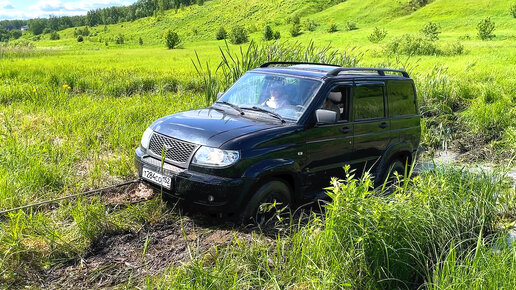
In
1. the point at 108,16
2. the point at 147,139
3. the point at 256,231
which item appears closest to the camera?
the point at 256,231

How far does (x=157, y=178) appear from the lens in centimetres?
481

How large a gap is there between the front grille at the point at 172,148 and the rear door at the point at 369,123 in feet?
7.56

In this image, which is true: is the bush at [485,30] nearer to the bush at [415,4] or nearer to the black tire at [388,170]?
the black tire at [388,170]

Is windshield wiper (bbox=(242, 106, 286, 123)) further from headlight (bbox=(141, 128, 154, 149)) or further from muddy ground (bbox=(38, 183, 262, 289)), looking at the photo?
muddy ground (bbox=(38, 183, 262, 289))

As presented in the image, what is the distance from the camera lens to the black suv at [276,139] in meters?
4.50

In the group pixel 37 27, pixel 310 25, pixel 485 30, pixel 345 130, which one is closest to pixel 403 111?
pixel 345 130

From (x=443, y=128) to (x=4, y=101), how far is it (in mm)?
11811

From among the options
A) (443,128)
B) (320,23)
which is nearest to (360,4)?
(320,23)

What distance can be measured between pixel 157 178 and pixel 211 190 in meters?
0.74

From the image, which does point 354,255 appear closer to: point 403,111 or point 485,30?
point 403,111

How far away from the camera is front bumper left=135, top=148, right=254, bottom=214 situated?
4.42 meters

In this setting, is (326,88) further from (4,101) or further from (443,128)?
(4,101)

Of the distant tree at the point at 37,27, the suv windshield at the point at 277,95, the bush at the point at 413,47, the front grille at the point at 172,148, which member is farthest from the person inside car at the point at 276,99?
the distant tree at the point at 37,27

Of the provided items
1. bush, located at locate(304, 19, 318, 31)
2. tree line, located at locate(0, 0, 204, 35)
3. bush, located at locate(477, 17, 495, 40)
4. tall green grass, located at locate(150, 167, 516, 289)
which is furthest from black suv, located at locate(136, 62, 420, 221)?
tree line, located at locate(0, 0, 204, 35)
